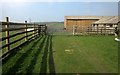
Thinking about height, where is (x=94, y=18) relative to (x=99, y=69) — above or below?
above

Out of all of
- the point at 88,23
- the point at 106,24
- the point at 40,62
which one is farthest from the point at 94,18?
the point at 40,62

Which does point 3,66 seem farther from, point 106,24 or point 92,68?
point 106,24

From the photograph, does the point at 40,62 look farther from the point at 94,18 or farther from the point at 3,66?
the point at 94,18

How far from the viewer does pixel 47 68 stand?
254 inches

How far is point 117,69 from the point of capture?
21.8 ft

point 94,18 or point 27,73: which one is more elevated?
point 94,18

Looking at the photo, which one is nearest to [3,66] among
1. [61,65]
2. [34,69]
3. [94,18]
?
[34,69]

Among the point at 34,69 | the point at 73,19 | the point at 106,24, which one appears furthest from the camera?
the point at 73,19

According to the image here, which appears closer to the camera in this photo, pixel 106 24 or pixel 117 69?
pixel 117 69

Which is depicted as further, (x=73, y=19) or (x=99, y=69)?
(x=73, y=19)

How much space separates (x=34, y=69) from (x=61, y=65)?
45.7 inches

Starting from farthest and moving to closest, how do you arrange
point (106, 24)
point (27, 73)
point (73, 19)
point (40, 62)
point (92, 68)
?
point (73, 19) → point (106, 24) → point (40, 62) → point (92, 68) → point (27, 73)

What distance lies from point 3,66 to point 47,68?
1309 mm

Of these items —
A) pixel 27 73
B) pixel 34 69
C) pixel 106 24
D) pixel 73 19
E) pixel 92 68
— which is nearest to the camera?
pixel 27 73
